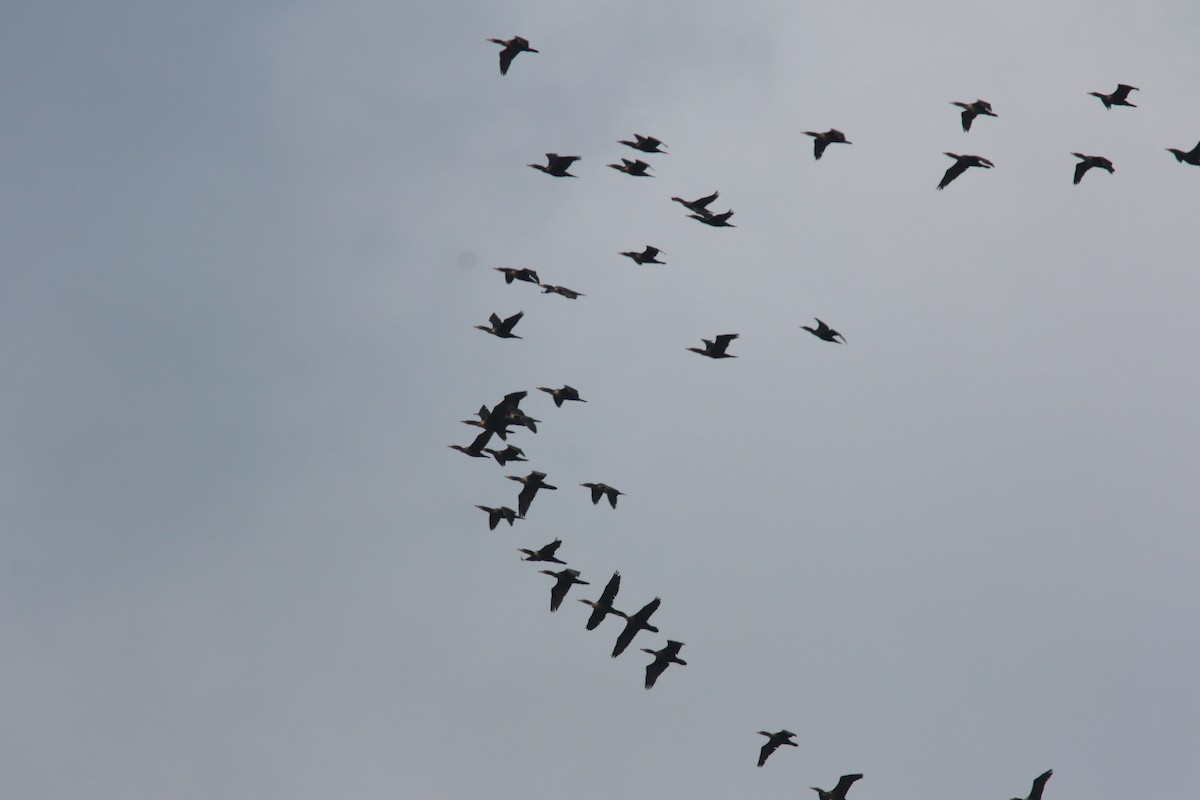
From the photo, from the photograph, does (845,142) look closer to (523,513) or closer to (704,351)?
(704,351)

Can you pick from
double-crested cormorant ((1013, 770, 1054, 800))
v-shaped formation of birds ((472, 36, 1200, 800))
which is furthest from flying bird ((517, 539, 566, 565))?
double-crested cormorant ((1013, 770, 1054, 800))

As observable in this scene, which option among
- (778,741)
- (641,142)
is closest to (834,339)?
(641,142)

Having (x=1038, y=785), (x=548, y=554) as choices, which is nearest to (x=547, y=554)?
(x=548, y=554)

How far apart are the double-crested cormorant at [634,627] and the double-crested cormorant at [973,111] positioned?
21.7 metres

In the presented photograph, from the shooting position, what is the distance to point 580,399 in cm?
7206

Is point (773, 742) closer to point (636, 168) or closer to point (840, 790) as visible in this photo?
point (840, 790)

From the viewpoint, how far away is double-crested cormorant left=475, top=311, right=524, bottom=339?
2793 inches

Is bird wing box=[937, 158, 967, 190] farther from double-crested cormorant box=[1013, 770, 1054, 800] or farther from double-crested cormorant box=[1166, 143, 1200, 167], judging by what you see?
double-crested cormorant box=[1013, 770, 1054, 800]

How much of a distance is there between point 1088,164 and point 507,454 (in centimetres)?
2525

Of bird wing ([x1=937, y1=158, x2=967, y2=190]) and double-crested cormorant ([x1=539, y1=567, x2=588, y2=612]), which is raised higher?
bird wing ([x1=937, y1=158, x2=967, y2=190])

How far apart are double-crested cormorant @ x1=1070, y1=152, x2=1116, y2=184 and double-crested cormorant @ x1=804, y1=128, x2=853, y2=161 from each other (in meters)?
8.88

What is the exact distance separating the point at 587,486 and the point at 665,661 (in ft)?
25.3

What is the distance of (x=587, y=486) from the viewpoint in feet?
235

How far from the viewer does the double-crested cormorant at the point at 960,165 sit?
227 ft
